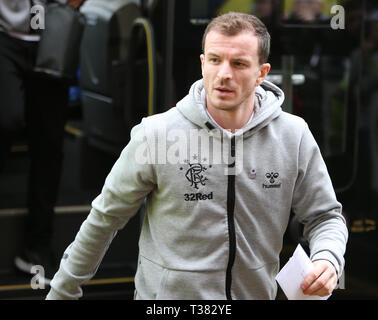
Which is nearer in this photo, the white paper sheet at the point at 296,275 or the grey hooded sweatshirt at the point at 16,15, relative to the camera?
the white paper sheet at the point at 296,275

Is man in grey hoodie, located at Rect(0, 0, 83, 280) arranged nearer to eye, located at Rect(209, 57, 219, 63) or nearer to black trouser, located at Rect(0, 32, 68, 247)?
black trouser, located at Rect(0, 32, 68, 247)

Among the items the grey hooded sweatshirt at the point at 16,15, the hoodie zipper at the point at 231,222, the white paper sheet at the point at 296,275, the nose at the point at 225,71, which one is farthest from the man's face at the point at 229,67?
the grey hooded sweatshirt at the point at 16,15

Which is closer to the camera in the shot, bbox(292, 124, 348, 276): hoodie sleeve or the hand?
the hand

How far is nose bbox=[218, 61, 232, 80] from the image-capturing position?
7.64 feet

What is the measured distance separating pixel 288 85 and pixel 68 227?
1.37m

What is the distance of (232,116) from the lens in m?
2.45

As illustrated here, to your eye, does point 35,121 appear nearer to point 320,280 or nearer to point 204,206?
point 204,206

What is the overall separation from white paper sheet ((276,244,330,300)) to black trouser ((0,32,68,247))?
6.75 feet

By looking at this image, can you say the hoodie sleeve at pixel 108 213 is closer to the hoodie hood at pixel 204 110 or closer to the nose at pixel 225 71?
the hoodie hood at pixel 204 110

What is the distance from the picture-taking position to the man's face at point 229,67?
2348mm

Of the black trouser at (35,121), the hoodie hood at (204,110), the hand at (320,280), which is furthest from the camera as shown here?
→ the black trouser at (35,121)

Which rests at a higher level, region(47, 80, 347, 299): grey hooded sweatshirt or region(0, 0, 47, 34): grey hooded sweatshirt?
region(0, 0, 47, 34): grey hooded sweatshirt

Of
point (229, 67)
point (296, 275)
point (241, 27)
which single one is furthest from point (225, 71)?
point (296, 275)

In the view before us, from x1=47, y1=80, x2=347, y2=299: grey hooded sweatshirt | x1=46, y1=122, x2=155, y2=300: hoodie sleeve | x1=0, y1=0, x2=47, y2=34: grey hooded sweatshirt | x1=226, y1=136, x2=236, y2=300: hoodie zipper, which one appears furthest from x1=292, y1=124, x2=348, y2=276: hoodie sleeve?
x1=0, y1=0, x2=47, y2=34: grey hooded sweatshirt
